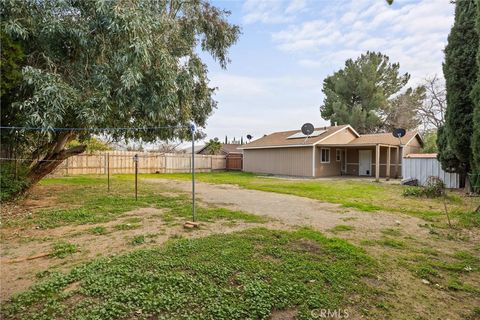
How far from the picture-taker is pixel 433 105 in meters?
19.2

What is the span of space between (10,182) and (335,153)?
16.4 metres

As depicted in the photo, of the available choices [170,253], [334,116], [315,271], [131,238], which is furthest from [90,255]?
[334,116]

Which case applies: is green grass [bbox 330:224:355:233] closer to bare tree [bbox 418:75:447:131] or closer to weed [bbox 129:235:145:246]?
weed [bbox 129:235:145:246]

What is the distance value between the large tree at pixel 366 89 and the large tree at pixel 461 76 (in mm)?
15812

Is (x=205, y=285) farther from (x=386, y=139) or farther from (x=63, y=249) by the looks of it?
(x=386, y=139)

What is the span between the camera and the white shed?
11.0 metres

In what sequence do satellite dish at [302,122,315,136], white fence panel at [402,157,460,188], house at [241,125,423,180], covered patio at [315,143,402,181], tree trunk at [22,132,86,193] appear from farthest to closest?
satellite dish at [302,122,315,136]
covered patio at [315,143,402,181]
house at [241,125,423,180]
white fence panel at [402,157,460,188]
tree trunk at [22,132,86,193]

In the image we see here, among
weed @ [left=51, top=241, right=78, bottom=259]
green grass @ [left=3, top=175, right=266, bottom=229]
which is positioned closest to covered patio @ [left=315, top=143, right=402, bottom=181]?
green grass @ [left=3, top=175, right=266, bottom=229]

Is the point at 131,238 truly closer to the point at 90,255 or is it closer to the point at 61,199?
the point at 90,255

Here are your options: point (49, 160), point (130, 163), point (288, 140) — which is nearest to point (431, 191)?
point (288, 140)

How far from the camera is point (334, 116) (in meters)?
25.7

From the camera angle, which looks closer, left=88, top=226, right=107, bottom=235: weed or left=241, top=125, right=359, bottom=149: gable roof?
left=88, top=226, right=107, bottom=235: weed

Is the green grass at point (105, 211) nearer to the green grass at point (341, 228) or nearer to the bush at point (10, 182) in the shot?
the bush at point (10, 182)

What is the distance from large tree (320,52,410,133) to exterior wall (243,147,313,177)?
9284mm
